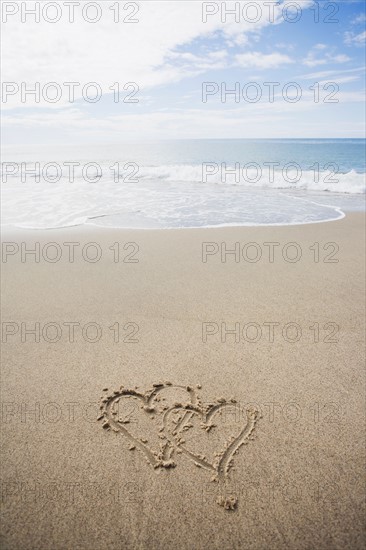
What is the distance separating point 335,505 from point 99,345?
252 centimetres

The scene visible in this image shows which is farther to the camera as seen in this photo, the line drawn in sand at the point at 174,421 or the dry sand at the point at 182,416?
the line drawn in sand at the point at 174,421

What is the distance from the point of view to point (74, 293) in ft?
15.3

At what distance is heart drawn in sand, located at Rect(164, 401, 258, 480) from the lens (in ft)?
7.43

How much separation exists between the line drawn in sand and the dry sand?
1 cm

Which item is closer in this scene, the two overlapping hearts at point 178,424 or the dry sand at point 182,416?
the dry sand at point 182,416

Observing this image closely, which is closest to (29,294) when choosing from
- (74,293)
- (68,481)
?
(74,293)

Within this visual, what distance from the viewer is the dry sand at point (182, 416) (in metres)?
1.95

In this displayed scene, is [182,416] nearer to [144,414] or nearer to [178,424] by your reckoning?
[178,424]

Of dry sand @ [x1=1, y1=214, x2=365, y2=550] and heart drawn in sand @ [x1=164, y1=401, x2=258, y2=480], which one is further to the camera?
heart drawn in sand @ [x1=164, y1=401, x2=258, y2=480]

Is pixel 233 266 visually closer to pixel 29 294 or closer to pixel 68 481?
pixel 29 294

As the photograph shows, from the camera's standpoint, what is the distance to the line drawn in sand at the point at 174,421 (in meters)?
2.26

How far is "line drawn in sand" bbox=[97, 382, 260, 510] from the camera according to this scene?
2.26 meters

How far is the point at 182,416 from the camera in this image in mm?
2590

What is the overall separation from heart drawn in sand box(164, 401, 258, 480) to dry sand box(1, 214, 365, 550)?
0.01 metres
